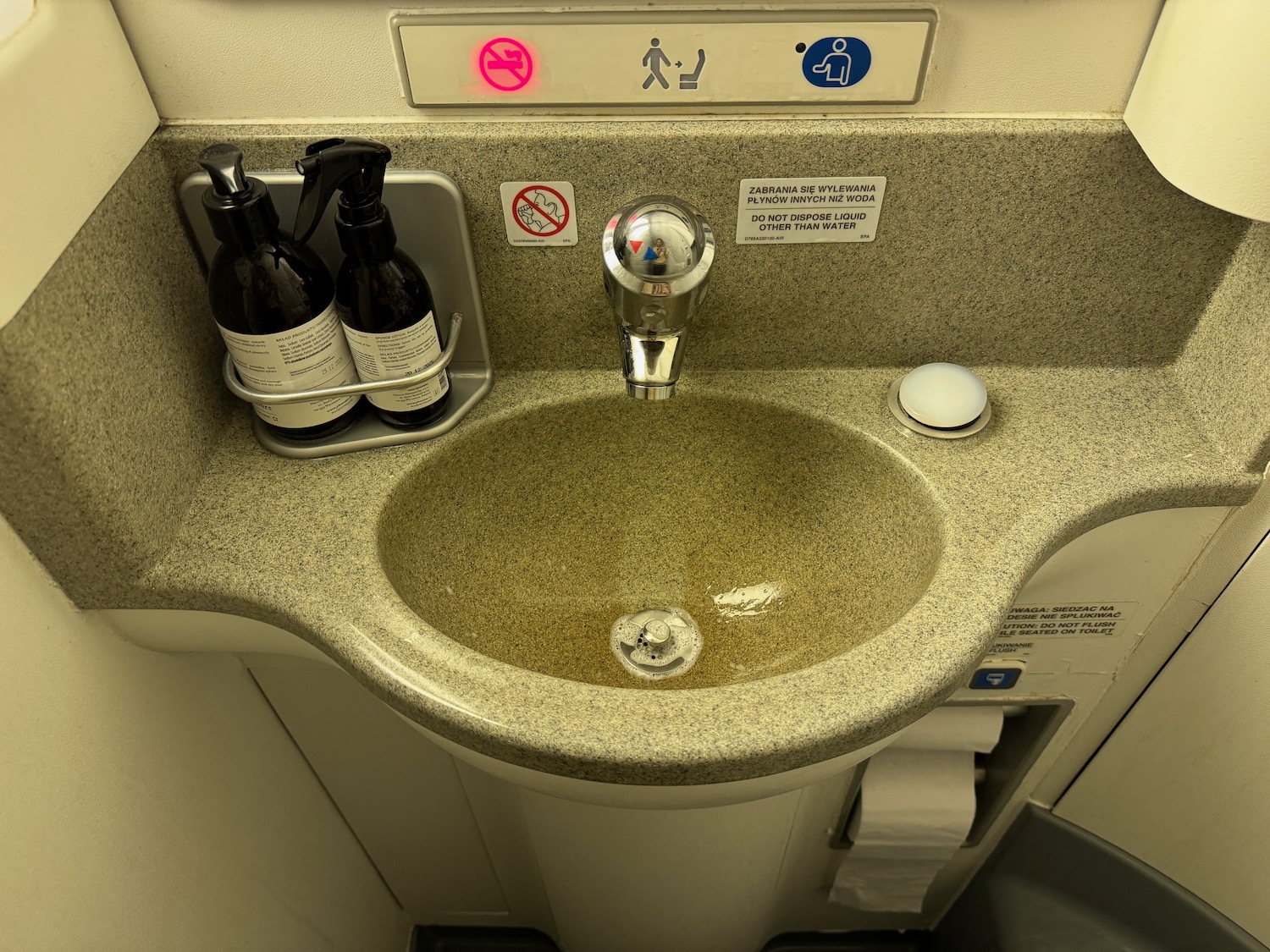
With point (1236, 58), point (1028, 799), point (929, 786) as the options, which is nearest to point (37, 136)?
point (1236, 58)

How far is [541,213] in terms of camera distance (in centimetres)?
65

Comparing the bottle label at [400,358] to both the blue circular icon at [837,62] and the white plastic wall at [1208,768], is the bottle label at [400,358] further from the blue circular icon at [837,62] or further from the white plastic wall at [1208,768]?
the white plastic wall at [1208,768]

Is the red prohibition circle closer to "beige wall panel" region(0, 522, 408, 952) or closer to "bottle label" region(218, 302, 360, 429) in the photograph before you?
"bottle label" region(218, 302, 360, 429)

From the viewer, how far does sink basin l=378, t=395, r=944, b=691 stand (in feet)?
2.22

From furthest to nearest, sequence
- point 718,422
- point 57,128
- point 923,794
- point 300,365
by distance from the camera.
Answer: point 923,794, point 718,422, point 300,365, point 57,128

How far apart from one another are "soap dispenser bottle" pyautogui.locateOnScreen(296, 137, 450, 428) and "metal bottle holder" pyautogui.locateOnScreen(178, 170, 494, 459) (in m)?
0.01

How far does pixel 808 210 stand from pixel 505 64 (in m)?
0.24

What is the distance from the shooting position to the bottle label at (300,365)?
60cm

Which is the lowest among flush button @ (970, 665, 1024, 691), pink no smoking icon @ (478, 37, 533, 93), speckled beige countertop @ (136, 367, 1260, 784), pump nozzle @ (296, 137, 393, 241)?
flush button @ (970, 665, 1024, 691)

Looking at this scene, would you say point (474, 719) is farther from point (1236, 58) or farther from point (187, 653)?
point (1236, 58)

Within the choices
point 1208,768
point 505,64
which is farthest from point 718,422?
point 1208,768

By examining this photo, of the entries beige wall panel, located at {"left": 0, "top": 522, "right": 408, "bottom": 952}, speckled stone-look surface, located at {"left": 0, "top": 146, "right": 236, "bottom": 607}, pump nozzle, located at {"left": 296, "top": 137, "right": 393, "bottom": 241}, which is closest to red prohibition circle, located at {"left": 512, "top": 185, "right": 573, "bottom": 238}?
pump nozzle, located at {"left": 296, "top": 137, "right": 393, "bottom": 241}

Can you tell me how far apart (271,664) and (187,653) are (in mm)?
84

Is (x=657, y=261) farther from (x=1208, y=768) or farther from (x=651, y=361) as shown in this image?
(x=1208, y=768)
